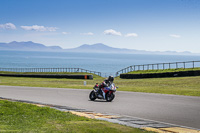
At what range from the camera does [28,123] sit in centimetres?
905

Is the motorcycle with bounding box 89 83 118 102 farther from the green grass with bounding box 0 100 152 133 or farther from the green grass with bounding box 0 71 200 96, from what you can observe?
the green grass with bounding box 0 71 200 96

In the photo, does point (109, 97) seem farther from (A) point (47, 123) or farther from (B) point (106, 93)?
(A) point (47, 123)

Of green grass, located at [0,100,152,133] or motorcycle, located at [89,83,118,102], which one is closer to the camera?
green grass, located at [0,100,152,133]

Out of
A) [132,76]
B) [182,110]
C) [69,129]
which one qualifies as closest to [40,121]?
[69,129]

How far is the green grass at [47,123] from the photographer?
8.17m

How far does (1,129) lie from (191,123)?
19.4 ft

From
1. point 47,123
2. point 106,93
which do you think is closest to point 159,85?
point 106,93

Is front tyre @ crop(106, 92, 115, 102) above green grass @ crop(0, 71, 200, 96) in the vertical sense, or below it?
below

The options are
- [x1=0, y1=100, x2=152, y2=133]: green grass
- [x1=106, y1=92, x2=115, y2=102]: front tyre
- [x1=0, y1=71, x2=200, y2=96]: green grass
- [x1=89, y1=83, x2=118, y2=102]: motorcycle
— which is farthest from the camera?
[x1=0, y1=71, x2=200, y2=96]: green grass

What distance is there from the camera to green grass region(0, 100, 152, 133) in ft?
26.8

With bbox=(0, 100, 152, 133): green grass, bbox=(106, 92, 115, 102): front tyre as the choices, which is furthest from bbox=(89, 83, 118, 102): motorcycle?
bbox=(0, 100, 152, 133): green grass

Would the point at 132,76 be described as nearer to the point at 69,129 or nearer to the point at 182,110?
the point at 182,110

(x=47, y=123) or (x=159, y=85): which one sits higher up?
(x=159, y=85)

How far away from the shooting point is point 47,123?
29.9 feet
